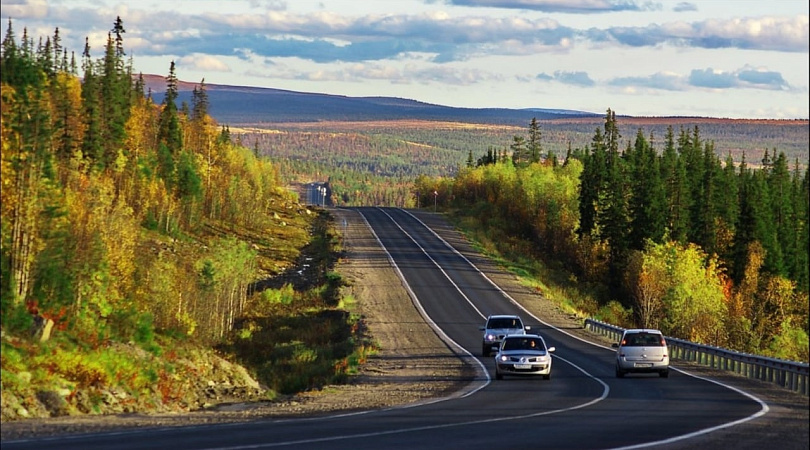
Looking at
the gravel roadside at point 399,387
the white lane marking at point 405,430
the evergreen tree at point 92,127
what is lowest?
the gravel roadside at point 399,387

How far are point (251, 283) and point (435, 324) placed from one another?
26.8 metres

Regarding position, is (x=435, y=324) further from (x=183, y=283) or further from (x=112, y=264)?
(x=112, y=264)

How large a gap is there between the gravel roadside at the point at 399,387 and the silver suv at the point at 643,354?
2027 millimetres

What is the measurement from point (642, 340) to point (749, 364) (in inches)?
158

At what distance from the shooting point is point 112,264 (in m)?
56.0

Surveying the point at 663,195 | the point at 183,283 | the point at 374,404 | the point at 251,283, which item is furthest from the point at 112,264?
the point at 663,195

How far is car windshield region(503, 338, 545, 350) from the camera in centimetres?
3947

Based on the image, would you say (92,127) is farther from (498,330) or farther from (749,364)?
(749,364)

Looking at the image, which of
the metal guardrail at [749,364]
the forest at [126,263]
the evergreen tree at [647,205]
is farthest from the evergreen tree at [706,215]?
the metal guardrail at [749,364]

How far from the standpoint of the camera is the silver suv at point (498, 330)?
1983 inches

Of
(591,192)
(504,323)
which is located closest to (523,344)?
(504,323)

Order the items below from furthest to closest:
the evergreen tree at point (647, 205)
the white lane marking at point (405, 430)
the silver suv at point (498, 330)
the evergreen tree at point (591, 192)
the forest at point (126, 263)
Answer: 1. the evergreen tree at point (591, 192)
2. the evergreen tree at point (647, 205)
3. the silver suv at point (498, 330)
4. the forest at point (126, 263)
5. the white lane marking at point (405, 430)

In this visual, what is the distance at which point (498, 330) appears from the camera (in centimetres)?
5066

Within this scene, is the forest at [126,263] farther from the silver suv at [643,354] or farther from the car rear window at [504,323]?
the silver suv at [643,354]
